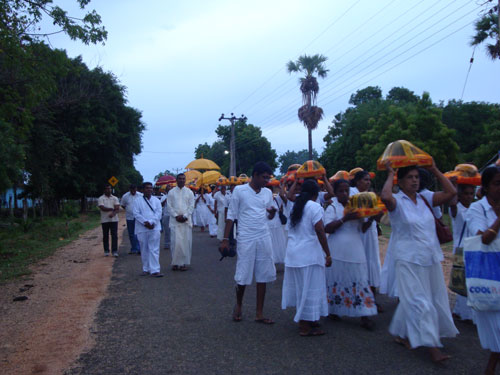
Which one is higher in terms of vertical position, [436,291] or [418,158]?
[418,158]

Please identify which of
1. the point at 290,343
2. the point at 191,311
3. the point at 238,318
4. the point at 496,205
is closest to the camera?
the point at 496,205

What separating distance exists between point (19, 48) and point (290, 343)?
8175 millimetres

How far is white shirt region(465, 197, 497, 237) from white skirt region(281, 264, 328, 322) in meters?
1.92

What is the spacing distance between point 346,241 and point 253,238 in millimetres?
1223

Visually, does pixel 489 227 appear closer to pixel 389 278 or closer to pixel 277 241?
pixel 389 278

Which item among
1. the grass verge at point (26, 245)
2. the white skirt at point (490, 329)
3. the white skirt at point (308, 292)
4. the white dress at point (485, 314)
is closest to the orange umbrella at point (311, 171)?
the white skirt at point (308, 292)

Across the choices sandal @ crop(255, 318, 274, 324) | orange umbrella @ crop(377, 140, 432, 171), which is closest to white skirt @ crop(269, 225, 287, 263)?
sandal @ crop(255, 318, 274, 324)

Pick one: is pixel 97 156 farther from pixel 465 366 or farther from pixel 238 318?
pixel 465 366

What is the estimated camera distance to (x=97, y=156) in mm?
36156

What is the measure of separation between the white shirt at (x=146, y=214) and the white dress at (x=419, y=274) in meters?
6.60

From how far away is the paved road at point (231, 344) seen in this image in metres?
4.45

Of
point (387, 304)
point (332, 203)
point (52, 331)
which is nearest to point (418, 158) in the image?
point (332, 203)

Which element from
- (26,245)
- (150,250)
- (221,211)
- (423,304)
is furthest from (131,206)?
(423,304)

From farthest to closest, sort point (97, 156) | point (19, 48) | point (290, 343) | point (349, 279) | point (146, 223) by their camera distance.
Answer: point (97, 156), point (146, 223), point (19, 48), point (349, 279), point (290, 343)
